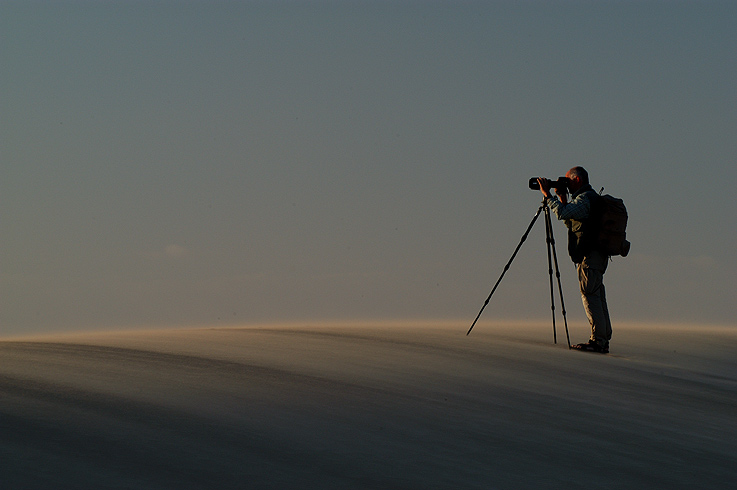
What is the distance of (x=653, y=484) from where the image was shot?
14.2ft

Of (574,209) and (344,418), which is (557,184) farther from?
(344,418)

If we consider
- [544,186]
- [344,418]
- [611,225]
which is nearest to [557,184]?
[544,186]

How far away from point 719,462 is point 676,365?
432 cm

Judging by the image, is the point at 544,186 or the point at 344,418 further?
the point at 544,186

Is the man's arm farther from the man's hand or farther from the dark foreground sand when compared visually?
the dark foreground sand

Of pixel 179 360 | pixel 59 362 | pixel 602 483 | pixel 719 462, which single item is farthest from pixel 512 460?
pixel 59 362

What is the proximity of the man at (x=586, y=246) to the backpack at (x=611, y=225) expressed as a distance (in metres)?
0.08

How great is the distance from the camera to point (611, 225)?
9312mm

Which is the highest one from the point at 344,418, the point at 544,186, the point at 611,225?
the point at 544,186

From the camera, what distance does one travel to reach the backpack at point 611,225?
9.30m

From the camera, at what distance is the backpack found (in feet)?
30.5

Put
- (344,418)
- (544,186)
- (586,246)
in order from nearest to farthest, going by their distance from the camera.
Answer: (344,418), (586,246), (544,186)

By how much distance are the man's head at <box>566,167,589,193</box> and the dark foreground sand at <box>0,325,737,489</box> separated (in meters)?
2.35

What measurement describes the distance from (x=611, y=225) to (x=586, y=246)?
0.38 metres
